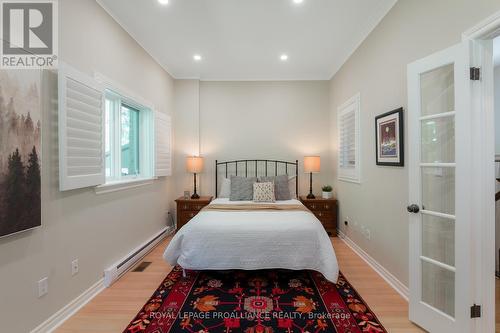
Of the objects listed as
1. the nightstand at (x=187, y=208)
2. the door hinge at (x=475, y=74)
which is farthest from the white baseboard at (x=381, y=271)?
the nightstand at (x=187, y=208)

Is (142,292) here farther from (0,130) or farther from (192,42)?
(192,42)

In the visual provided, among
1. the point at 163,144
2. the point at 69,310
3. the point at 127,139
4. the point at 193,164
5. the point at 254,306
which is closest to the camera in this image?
the point at 69,310

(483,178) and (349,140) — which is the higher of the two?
(349,140)

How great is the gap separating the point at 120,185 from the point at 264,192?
1.97 meters

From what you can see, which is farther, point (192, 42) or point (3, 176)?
point (192, 42)

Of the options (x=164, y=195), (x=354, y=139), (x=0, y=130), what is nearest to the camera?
(x=0, y=130)

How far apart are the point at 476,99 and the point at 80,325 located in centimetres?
329

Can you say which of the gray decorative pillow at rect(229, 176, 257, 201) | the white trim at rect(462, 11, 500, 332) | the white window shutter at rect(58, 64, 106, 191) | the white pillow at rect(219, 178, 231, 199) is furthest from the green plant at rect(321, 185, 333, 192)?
the white window shutter at rect(58, 64, 106, 191)

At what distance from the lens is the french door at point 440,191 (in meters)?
1.54

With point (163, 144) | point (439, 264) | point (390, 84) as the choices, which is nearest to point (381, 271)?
point (439, 264)

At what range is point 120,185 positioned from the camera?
273 centimetres

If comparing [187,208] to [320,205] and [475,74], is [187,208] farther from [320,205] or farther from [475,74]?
[475,74]

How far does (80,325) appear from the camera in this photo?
1.86m

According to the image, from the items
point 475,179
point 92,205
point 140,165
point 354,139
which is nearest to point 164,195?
point 140,165
